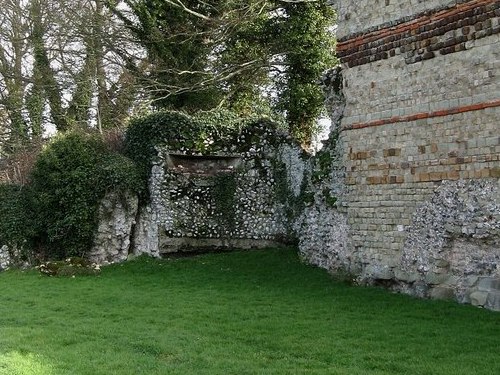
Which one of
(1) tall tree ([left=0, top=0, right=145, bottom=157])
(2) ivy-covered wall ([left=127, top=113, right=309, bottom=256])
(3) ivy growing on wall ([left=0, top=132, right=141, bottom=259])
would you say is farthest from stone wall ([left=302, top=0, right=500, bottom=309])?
(1) tall tree ([left=0, top=0, right=145, bottom=157])

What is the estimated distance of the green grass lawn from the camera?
6352mm

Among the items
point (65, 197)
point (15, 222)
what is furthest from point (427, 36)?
point (15, 222)

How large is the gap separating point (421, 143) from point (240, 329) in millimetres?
4331

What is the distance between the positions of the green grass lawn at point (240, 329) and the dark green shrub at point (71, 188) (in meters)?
2.93

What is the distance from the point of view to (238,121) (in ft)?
55.0

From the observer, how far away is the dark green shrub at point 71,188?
1548 cm

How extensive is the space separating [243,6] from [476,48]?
10.6 metres

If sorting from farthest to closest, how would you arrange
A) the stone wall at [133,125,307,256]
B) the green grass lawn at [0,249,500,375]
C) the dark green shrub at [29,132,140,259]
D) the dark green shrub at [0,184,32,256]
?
the dark green shrub at [0,184,32,256] < the stone wall at [133,125,307,256] < the dark green shrub at [29,132,140,259] < the green grass lawn at [0,249,500,375]

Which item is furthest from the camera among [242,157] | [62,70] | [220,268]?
[62,70]

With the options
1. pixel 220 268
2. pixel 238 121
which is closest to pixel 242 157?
pixel 238 121

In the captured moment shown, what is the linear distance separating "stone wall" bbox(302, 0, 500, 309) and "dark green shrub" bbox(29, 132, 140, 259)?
262 inches

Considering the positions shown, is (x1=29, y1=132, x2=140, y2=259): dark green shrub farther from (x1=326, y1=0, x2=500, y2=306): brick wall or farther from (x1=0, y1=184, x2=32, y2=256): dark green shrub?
(x1=326, y1=0, x2=500, y2=306): brick wall

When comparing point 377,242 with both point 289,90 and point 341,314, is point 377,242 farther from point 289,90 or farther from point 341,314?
point 289,90

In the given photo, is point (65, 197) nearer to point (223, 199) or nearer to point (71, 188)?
point (71, 188)
